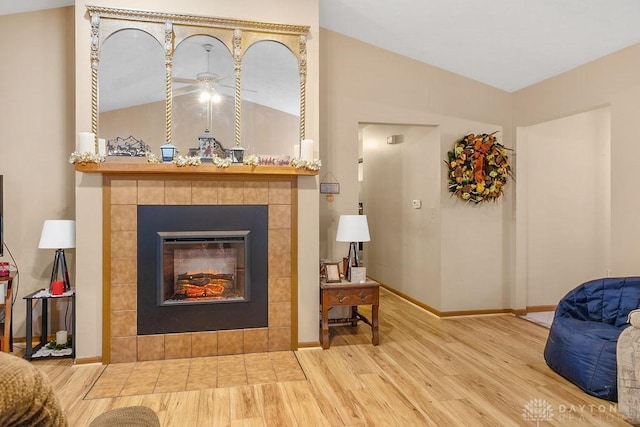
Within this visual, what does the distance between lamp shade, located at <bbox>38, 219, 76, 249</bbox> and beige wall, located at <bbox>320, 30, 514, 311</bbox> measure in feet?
7.49

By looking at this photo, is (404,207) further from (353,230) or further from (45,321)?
(45,321)

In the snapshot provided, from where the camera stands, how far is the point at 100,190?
10.8 ft

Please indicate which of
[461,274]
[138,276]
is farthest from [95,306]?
[461,274]

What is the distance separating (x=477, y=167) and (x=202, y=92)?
117 inches

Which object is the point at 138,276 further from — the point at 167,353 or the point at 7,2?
the point at 7,2

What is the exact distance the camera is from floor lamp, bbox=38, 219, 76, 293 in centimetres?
327

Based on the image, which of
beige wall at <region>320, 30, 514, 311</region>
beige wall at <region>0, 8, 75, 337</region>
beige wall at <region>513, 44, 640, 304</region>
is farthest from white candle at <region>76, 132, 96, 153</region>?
beige wall at <region>513, 44, 640, 304</region>

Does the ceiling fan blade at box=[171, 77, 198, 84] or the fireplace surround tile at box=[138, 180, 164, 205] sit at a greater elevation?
the ceiling fan blade at box=[171, 77, 198, 84]

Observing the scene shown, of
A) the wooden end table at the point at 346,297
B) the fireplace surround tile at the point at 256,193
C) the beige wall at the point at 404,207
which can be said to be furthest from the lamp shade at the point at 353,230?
the beige wall at the point at 404,207

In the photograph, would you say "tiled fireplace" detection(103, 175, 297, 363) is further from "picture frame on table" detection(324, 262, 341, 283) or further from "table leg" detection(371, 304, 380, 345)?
"table leg" detection(371, 304, 380, 345)

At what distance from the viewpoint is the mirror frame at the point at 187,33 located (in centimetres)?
326

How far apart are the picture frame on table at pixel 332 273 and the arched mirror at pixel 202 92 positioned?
4.68 feet

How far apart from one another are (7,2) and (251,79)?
217 centimetres

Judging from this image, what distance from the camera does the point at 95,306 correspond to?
3297 millimetres
